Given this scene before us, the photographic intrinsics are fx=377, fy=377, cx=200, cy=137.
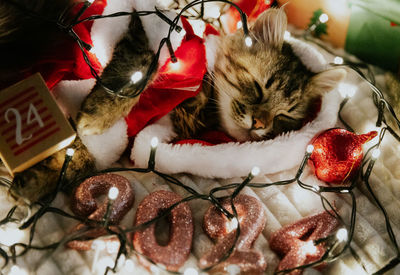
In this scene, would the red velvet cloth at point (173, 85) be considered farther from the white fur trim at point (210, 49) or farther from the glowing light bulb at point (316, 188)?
the glowing light bulb at point (316, 188)

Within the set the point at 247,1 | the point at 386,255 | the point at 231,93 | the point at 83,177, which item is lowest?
the point at 386,255

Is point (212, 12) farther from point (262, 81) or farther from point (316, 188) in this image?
point (316, 188)

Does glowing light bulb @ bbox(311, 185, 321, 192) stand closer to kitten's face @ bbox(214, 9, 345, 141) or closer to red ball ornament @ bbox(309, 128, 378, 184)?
red ball ornament @ bbox(309, 128, 378, 184)

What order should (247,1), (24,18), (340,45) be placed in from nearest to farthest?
(24,18) → (247,1) → (340,45)

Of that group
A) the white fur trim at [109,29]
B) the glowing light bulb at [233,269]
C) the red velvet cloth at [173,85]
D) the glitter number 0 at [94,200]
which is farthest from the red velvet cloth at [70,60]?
the glowing light bulb at [233,269]

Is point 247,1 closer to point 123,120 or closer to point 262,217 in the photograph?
point 123,120

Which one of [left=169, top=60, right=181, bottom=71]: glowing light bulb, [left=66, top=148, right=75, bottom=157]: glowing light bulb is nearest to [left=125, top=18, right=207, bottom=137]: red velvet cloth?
[left=169, top=60, right=181, bottom=71]: glowing light bulb

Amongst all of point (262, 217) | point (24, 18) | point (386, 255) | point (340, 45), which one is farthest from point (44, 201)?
point (340, 45)
